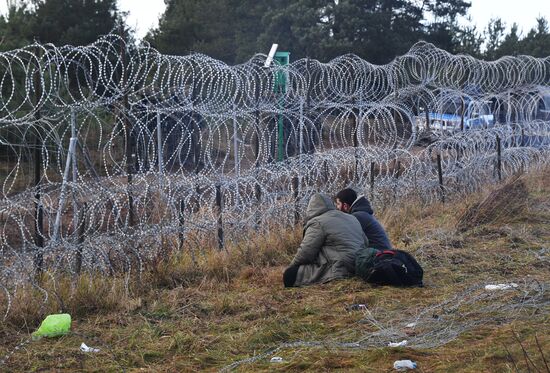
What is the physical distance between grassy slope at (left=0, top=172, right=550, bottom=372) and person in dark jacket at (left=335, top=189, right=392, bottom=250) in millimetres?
560

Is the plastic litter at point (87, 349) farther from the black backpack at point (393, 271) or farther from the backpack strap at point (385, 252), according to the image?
the backpack strap at point (385, 252)

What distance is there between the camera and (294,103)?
10758mm

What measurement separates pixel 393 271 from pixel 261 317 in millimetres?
1408

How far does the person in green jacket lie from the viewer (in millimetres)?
7250

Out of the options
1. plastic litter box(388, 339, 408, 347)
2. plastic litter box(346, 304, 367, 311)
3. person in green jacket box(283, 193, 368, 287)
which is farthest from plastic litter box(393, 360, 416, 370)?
person in green jacket box(283, 193, 368, 287)

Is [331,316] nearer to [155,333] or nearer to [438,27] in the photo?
[155,333]

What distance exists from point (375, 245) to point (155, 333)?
275 cm

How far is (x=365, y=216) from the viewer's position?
775 cm

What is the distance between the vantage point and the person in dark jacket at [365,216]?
25.3 ft

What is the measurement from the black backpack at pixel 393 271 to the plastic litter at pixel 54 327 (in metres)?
Answer: 2.65

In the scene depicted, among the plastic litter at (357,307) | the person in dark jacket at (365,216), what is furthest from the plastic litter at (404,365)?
the person in dark jacket at (365,216)

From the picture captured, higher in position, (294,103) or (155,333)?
(294,103)

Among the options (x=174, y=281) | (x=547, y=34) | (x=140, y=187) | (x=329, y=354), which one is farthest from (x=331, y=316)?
(x=547, y=34)

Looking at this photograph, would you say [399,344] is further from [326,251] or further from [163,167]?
[163,167]
